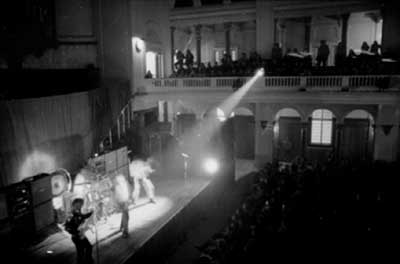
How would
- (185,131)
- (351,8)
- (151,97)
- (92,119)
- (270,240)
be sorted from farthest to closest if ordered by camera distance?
(185,131), (151,97), (351,8), (92,119), (270,240)

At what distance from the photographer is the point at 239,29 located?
91.0 ft

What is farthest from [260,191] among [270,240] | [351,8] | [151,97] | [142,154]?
[351,8]

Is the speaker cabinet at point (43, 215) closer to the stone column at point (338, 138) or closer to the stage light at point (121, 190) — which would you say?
the stage light at point (121, 190)

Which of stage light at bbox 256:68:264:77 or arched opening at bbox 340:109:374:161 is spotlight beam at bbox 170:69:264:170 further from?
arched opening at bbox 340:109:374:161

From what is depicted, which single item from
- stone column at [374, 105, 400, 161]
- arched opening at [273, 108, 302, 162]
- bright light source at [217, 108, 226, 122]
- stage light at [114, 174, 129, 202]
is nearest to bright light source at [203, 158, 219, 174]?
bright light source at [217, 108, 226, 122]

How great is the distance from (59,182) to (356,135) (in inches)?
668

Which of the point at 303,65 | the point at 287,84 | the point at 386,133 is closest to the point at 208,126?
the point at 287,84

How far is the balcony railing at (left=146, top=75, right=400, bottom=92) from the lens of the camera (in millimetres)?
18625

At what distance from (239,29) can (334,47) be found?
277 inches

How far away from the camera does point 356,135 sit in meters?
21.9

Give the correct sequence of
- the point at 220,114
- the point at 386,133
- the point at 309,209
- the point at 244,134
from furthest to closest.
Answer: the point at 244,134
the point at 220,114
the point at 386,133
the point at 309,209

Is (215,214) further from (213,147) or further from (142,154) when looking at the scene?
(142,154)

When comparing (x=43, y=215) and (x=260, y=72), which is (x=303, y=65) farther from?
(x=43, y=215)

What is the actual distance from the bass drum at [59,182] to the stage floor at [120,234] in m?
1.47
